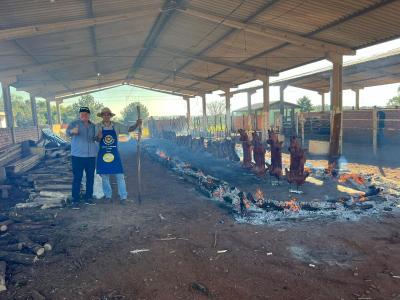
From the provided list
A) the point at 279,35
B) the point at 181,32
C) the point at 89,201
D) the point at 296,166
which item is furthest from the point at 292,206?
the point at 181,32

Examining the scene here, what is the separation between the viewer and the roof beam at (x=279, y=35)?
10.5 metres

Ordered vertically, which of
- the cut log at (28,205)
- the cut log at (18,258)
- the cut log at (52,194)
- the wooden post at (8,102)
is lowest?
the cut log at (18,258)

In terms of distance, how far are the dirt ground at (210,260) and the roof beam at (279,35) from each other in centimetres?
729

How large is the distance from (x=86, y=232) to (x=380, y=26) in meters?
10.2

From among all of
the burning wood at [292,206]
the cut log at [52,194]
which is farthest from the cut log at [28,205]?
the burning wood at [292,206]

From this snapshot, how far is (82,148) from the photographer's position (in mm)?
6945

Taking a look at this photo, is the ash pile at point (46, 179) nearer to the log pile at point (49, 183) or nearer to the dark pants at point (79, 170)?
the log pile at point (49, 183)

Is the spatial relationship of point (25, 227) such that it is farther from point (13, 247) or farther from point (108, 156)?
point (108, 156)

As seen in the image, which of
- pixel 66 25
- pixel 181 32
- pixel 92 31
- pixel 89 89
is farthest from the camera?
pixel 89 89

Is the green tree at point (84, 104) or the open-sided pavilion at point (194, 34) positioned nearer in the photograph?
the open-sided pavilion at point (194, 34)

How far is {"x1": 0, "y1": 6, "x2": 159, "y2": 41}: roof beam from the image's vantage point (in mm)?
8586

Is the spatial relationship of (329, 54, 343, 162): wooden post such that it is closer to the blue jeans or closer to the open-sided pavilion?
the open-sided pavilion

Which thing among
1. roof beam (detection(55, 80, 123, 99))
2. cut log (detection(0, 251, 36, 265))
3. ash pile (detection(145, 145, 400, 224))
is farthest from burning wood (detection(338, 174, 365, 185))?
roof beam (detection(55, 80, 123, 99))

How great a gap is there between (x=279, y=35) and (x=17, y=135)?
1244cm
